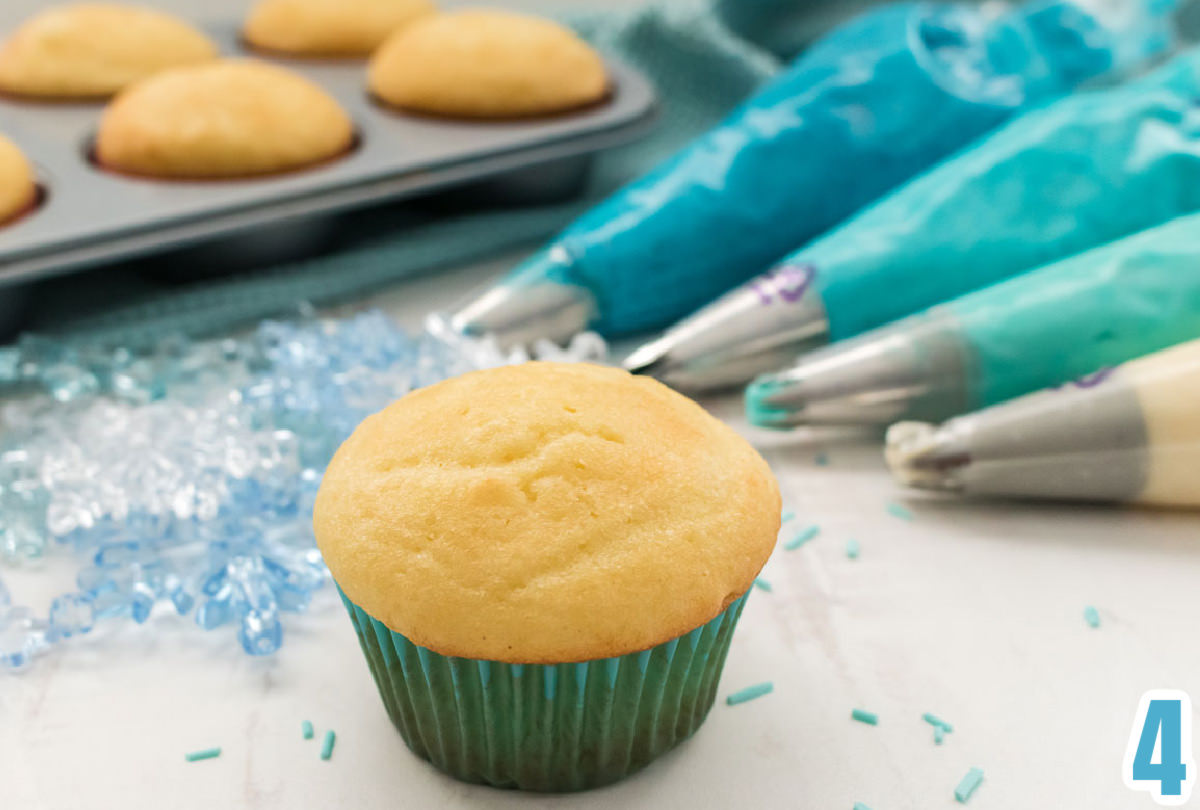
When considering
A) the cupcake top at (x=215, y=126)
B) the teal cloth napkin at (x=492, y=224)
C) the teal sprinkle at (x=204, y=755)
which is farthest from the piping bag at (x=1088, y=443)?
the cupcake top at (x=215, y=126)

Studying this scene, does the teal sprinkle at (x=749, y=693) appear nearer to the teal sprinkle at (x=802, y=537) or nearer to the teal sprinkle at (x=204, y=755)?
the teal sprinkle at (x=802, y=537)

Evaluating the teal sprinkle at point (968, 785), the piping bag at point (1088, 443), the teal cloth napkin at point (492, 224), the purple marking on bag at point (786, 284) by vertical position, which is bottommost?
the teal cloth napkin at point (492, 224)

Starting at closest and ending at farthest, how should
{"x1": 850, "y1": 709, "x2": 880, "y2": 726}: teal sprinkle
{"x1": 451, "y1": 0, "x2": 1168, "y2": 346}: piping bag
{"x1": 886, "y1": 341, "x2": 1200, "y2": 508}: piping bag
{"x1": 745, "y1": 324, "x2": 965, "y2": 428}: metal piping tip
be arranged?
{"x1": 850, "y1": 709, "x2": 880, "y2": 726}: teal sprinkle → {"x1": 886, "y1": 341, "x2": 1200, "y2": 508}: piping bag → {"x1": 745, "y1": 324, "x2": 965, "y2": 428}: metal piping tip → {"x1": 451, "y1": 0, "x2": 1168, "y2": 346}: piping bag

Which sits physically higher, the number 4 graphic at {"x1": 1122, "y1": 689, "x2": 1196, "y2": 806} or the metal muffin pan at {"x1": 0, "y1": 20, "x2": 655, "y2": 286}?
the number 4 graphic at {"x1": 1122, "y1": 689, "x2": 1196, "y2": 806}

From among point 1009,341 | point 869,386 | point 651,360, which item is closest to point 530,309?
point 651,360

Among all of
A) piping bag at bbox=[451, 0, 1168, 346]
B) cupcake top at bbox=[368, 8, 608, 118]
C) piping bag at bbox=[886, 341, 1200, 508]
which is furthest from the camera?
cupcake top at bbox=[368, 8, 608, 118]

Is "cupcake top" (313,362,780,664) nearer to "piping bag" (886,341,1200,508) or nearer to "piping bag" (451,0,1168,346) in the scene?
"piping bag" (886,341,1200,508)

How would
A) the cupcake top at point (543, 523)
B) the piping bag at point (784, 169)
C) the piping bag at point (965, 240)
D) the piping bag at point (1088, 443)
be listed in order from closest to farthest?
the cupcake top at point (543, 523), the piping bag at point (1088, 443), the piping bag at point (965, 240), the piping bag at point (784, 169)

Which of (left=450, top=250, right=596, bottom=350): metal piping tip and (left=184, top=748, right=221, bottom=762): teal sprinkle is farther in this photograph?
(left=450, top=250, right=596, bottom=350): metal piping tip

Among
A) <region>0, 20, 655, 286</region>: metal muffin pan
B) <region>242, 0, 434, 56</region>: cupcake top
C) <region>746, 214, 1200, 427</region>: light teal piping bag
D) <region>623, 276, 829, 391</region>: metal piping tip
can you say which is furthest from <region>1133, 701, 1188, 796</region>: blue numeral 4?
<region>242, 0, 434, 56</region>: cupcake top
